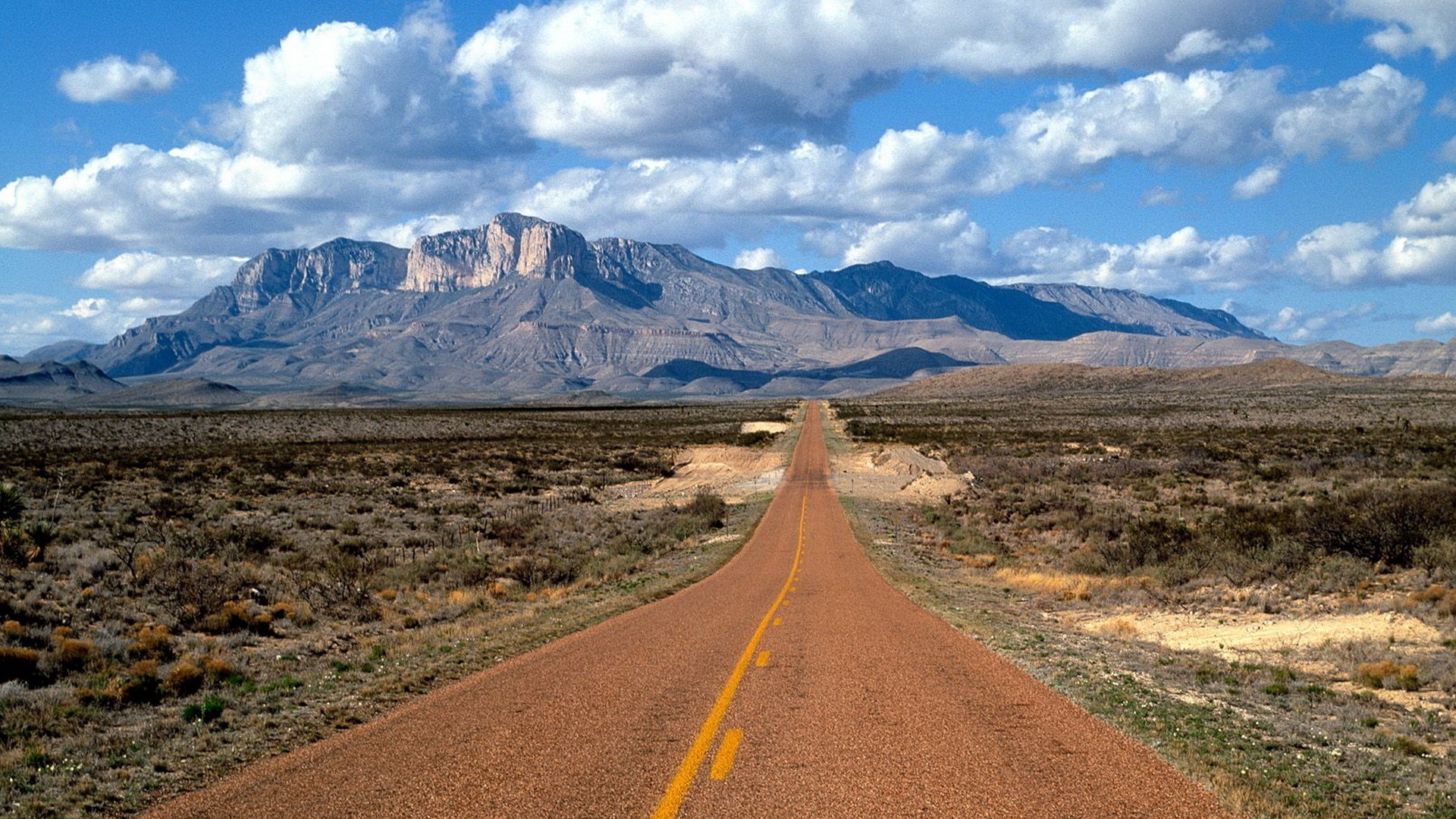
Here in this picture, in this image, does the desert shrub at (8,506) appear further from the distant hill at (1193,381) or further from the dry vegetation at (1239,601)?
the distant hill at (1193,381)

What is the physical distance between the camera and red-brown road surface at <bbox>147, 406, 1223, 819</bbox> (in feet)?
22.2

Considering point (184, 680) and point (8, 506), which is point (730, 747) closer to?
point (184, 680)

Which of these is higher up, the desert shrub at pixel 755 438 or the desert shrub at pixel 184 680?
the desert shrub at pixel 184 680

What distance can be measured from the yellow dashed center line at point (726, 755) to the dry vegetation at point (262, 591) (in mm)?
3828

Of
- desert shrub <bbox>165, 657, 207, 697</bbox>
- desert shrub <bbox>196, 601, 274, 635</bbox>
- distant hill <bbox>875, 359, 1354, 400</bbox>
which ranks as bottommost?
desert shrub <bbox>196, 601, 274, 635</bbox>

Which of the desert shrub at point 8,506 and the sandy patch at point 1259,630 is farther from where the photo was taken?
the desert shrub at point 8,506

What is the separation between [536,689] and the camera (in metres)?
10.2

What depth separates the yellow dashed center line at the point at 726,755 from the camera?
290 inches

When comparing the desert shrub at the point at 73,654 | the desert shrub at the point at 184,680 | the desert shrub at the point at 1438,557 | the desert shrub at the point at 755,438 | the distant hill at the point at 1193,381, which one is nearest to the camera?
the desert shrub at the point at 184,680

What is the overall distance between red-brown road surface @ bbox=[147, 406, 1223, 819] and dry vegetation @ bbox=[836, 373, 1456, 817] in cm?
97

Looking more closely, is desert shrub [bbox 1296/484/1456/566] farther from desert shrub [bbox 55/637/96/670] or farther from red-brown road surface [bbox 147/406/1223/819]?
desert shrub [bbox 55/637/96/670]

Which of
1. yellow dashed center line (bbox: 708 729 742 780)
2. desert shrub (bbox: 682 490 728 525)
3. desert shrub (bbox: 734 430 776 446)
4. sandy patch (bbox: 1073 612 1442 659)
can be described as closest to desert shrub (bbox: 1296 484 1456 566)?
sandy patch (bbox: 1073 612 1442 659)

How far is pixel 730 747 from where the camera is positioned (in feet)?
26.5

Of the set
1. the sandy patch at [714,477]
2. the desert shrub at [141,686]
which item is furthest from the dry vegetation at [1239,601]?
the desert shrub at [141,686]
